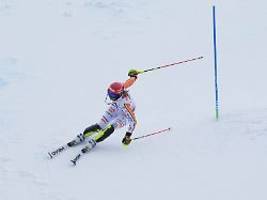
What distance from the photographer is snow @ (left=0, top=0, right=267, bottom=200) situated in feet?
33.9

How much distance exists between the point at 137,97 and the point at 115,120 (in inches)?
118

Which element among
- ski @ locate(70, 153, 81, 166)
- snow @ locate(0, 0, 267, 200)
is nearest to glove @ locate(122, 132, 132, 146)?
snow @ locate(0, 0, 267, 200)

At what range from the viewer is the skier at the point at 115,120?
1137 centimetres

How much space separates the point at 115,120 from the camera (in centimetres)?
1148

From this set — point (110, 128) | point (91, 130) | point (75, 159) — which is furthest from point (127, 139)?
point (75, 159)

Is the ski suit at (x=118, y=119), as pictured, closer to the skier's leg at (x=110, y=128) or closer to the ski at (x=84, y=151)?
the skier's leg at (x=110, y=128)

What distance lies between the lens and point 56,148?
1161 centimetres

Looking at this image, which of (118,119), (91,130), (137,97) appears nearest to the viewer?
(118,119)

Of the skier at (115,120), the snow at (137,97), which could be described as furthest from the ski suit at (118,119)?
the snow at (137,97)

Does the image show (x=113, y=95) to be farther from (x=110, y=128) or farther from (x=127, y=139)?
(x=127, y=139)

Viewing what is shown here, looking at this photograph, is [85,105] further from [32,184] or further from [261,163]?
[261,163]

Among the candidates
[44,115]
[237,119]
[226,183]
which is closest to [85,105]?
[44,115]

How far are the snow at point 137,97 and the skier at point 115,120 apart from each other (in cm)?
24

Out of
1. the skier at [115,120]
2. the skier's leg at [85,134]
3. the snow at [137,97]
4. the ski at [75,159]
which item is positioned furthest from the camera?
the skier's leg at [85,134]
